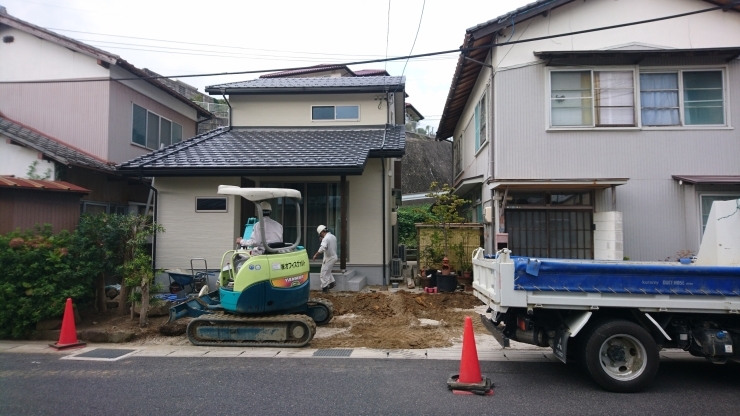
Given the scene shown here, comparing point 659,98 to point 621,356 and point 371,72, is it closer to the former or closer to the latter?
point 621,356

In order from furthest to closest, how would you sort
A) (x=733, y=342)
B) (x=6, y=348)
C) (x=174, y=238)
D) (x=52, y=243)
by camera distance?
1. (x=174, y=238)
2. (x=52, y=243)
3. (x=6, y=348)
4. (x=733, y=342)

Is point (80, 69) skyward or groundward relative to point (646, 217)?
skyward

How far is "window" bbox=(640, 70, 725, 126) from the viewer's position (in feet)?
36.7

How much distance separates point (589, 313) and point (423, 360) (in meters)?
2.35

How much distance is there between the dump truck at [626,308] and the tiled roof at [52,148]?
11.1m

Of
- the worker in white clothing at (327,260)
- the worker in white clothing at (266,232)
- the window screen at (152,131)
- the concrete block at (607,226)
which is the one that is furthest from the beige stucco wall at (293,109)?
the worker in white clothing at (266,232)

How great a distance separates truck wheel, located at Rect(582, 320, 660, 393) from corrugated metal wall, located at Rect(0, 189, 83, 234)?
964 centimetres

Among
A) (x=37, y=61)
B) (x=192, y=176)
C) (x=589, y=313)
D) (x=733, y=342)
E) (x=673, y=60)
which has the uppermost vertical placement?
(x=37, y=61)

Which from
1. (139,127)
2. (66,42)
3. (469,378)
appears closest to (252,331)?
(469,378)

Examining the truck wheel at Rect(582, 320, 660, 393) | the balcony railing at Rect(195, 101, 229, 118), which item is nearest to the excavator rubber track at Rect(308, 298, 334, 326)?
the truck wheel at Rect(582, 320, 660, 393)

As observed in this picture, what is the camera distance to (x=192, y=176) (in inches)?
464

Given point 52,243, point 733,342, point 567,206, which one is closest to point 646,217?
point 567,206

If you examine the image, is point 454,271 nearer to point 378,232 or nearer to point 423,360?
point 378,232

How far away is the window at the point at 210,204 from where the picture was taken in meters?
11.9
